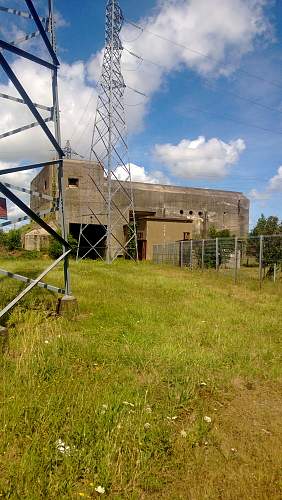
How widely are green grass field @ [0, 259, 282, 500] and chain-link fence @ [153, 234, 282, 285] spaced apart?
28.9 ft

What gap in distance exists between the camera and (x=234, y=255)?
17.1 meters

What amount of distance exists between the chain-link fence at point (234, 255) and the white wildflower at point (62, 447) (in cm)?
1139

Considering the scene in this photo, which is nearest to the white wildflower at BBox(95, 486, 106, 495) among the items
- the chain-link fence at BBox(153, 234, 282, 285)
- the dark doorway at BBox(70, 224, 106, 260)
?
the chain-link fence at BBox(153, 234, 282, 285)

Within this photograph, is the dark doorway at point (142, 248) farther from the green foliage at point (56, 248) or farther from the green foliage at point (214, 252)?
the green foliage at point (214, 252)

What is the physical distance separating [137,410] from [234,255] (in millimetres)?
14739

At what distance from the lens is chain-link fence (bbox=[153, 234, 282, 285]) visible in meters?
14.2

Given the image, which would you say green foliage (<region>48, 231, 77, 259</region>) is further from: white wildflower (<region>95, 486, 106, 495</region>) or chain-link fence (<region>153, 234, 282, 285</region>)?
white wildflower (<region>95, 486, 106, 495</region>)

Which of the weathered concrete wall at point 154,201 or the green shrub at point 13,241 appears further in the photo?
the green shrub at point 13,241

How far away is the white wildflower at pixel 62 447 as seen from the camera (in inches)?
97.0

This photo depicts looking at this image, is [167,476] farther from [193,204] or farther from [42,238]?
[193,204]

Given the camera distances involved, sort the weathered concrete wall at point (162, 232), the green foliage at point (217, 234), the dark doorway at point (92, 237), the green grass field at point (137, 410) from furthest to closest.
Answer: the green foliage at point (217, 234) → the weathered concrete wall at point (162, 232) → the dark doorway at point (92, 237) → the green grass field at point (137, 410)

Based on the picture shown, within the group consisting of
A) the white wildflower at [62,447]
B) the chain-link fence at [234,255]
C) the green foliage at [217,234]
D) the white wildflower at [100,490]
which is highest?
the green foliage at [217,234]

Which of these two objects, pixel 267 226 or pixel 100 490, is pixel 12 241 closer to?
pixel 267 226

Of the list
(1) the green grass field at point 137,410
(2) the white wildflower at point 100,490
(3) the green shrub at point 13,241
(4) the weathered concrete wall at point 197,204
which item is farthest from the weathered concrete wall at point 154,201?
(2) the white wildflower at point 100,490
